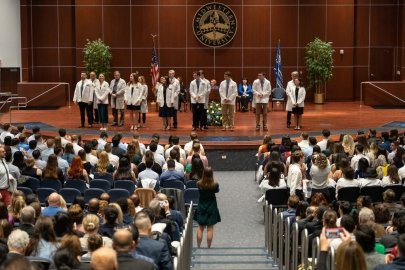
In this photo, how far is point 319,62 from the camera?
95.7ft

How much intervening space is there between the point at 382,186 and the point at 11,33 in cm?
1961

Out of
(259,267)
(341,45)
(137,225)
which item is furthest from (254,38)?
(137,225)

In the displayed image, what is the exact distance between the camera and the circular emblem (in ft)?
98.0

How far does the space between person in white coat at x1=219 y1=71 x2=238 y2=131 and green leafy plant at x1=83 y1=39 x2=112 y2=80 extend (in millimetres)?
7680

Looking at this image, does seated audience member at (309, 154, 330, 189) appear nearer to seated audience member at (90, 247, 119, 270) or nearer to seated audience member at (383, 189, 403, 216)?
seated audience member at (383, 189, 403, 216)

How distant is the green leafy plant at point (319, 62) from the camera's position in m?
29.2

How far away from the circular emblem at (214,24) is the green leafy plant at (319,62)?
9.76 ft

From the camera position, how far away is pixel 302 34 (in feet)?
99.3

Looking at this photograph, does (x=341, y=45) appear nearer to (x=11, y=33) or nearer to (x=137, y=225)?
(x=11, y=33)

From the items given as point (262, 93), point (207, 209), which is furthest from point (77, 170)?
point (262, 93)

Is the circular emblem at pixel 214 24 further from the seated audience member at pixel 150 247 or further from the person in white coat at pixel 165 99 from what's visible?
the seated audience member at pixel 150 247

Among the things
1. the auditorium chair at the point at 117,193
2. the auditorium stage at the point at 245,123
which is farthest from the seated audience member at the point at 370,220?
the auditorium stage at the point at 245,123

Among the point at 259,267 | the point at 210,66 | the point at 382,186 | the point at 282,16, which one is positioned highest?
the point at 282,16

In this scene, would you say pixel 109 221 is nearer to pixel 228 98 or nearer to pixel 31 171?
pixel 31 171
